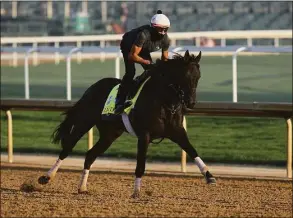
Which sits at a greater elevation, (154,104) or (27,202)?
(154,104)

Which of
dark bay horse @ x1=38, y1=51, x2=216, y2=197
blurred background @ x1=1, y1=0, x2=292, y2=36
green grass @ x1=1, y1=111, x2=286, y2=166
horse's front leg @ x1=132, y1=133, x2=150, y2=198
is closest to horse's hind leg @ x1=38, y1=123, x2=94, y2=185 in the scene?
dark bay horse @ x1=38, y1=51, x2=216, y2=197

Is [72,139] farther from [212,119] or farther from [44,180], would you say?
[212,119]

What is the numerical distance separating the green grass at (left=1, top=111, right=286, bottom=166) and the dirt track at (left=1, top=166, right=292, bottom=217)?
203 centimetres

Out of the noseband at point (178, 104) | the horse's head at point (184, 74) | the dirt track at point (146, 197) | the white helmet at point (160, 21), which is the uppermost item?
the white helmet at point (160, 21)

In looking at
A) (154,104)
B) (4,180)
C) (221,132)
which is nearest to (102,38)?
(221,132)

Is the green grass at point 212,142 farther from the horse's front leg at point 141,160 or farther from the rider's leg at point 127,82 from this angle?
the horse's front leg at point 141,160

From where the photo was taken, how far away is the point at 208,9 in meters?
30.1

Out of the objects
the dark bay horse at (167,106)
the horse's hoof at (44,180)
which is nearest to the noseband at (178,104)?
the dark bay horse at (167,106)

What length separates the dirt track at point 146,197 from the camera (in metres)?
9.23

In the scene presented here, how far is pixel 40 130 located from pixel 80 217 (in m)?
9.85

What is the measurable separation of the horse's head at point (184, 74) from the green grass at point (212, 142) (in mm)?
4268

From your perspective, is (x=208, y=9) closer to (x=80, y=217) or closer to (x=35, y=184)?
A: (x=35, y=184)

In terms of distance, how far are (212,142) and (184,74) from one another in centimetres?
615

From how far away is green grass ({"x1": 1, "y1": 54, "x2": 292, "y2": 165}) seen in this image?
51.8 ft
